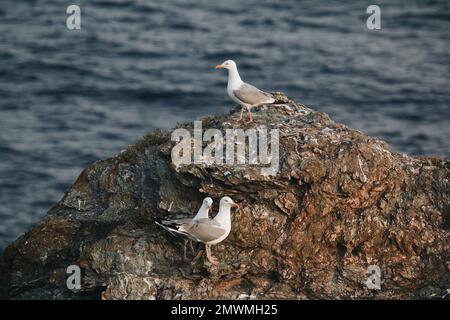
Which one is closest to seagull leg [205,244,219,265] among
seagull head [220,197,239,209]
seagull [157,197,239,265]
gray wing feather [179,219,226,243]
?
seagull [157,197,239,265]

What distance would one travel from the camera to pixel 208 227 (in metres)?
17.1

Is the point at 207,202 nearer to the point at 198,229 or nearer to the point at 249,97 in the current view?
the point at 198,229

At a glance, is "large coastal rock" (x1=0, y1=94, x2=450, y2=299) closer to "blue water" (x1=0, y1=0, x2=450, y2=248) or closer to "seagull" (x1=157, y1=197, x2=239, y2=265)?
"seagull" (x1=157, y1=197, x2=239, y2=265)

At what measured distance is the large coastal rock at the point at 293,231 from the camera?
17641 millimetres

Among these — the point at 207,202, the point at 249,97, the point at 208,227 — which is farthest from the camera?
the point at 249,97

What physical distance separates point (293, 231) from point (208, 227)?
2.12m

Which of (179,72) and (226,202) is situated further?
(179,72)

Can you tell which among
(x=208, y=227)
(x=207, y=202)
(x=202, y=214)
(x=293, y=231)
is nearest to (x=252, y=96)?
(x=207, y=202)

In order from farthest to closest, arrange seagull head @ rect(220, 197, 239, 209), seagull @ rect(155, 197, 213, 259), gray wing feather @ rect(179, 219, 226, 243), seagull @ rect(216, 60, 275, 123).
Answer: seagull @ rect(216, 60, 275, 123) → seagull @ rect(155, 197, 213, 259) → seagull head @ rect(220, 197, 239, 209) → gray wing feather @ rect(179, 219, 226, 243)

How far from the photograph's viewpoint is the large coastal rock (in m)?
17.6

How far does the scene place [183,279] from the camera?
17422 millimetres

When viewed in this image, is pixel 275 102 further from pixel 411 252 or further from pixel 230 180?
pixel 411 252

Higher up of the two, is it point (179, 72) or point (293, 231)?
point (293, 231)

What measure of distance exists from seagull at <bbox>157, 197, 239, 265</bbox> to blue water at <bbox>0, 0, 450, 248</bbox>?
18516 millimetres
